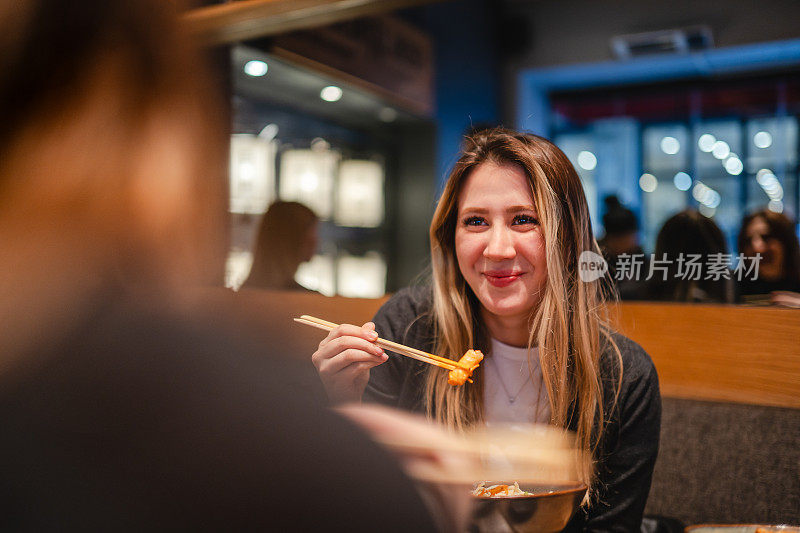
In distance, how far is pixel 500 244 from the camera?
771mm

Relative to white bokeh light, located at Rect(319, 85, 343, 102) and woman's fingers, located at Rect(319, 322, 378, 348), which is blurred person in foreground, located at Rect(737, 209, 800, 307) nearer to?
woman's fingers, located at Rect(319, 322, 378, 348)

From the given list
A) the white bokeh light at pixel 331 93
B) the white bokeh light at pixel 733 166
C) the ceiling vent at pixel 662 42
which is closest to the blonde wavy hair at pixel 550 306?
the white bokeh light at pixel 733 166

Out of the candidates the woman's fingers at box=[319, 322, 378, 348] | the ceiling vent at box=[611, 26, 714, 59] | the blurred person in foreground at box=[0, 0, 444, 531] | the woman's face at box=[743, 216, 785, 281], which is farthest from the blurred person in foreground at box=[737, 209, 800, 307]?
the ceiling vent at box=[611, 26, 714, 59]

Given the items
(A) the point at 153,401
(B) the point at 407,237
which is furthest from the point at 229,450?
(B) the point at 407,237

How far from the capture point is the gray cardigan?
85 cm

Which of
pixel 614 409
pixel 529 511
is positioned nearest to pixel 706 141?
pixel 614 409

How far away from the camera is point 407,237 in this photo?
3.34 m

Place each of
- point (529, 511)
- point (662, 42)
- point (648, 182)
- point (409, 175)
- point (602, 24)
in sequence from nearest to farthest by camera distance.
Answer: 1. point (529, 511)
2. point (648, 182)
3. point (662, 42)
4. point (602, 24)
5. point (409, 175)

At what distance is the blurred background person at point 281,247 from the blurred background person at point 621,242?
1.67ft

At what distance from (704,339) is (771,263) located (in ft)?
0.51

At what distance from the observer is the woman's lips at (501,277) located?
78cm

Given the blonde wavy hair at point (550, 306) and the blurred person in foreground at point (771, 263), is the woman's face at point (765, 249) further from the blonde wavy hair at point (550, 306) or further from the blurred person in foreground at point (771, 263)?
the blonde wavy hair at point (550, 306)

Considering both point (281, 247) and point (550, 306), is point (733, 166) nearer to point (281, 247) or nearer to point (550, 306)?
point (550, 306)

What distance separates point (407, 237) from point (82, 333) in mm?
2873
